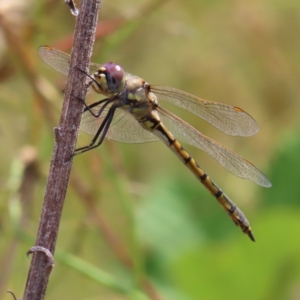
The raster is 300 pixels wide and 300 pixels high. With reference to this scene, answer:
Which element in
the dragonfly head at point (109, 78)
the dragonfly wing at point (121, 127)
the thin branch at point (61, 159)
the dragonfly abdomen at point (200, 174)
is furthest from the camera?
the dragonfly abdomen at point (200, 174)

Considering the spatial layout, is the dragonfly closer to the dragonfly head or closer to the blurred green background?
the dragonfly head

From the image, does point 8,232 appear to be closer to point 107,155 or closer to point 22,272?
point 22,272

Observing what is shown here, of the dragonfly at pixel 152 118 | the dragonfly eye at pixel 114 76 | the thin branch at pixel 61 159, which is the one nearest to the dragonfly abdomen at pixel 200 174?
the dragonfly at pixel 152 118

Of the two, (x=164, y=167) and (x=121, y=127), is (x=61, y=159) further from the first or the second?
(x=164, y=167)

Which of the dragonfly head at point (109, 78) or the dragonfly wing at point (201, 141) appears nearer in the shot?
the dragonfly head at point (109, 78)

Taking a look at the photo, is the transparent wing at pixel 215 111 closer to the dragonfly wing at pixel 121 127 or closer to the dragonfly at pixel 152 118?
the dragonfly at pixel 152 118

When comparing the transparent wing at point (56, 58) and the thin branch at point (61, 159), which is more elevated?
the transparent wing at point (56, 58)
